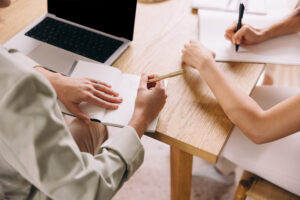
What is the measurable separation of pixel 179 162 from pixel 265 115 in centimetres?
30

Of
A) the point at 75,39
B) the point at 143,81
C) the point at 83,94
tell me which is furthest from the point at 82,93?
the point at 75,39

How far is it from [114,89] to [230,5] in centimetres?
58

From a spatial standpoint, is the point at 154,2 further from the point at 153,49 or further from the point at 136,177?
the point at 136,177

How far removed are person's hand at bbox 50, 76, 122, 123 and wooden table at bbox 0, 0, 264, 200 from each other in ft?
0.41

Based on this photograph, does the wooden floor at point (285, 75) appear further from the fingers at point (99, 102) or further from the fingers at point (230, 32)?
the fingers at point (99, 102)

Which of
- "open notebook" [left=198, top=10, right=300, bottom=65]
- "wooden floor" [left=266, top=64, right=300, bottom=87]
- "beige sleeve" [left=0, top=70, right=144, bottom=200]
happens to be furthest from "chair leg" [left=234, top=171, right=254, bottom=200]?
"wooden floor" [left=266, top=64, right=300, bottom=87]

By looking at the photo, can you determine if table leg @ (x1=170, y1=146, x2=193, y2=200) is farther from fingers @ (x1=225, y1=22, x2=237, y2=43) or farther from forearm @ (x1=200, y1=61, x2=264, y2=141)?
fingers @ (x1=225, y1=22, x2=237, y2=43)

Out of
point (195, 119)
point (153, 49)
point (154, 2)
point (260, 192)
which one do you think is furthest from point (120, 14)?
point (260, 192)

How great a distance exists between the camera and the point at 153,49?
0.99 meters

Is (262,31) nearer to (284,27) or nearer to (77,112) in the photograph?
(284,27)

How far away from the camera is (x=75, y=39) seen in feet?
3.29

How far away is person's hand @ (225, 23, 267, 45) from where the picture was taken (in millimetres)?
966

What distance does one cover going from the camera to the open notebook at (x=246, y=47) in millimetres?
950

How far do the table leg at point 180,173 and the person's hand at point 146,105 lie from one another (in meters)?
0.18
